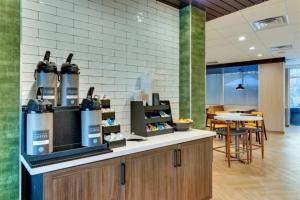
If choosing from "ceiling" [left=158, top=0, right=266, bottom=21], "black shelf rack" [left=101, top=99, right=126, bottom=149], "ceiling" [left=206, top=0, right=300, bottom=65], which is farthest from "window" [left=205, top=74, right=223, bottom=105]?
"black shelf rack" [left=101, top=99, right=126, bottom=149]

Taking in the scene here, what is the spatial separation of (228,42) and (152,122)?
406 centimetres

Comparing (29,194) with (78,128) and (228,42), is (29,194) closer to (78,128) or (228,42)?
(78,128)

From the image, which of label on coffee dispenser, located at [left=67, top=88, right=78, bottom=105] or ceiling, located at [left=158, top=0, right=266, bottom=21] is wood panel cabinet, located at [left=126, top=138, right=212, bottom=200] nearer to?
label on coffee dispenser, located at [left=67, top=88, right=78, bottom=105]

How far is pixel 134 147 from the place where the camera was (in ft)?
6.34

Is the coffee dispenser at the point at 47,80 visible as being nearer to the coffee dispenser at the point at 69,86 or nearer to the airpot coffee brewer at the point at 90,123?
the coffee dispenser at the point at 69,86

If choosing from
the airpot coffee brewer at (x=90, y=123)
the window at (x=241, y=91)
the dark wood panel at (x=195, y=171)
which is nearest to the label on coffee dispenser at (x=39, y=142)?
the airpot coffee brewer at (x=90, y=123)

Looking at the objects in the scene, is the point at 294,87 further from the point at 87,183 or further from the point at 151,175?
the point at 87,183

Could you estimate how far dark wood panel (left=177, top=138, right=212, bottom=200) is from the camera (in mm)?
2344

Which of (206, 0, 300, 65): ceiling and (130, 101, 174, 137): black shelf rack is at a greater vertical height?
(206, 0, 300, 65): ceiling

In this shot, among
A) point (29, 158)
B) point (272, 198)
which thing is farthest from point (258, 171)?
point (29, 158)

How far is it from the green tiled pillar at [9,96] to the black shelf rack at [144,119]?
116cm

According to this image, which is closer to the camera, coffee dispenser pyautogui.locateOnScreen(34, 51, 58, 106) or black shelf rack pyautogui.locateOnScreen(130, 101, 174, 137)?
coffee dispenser pyautogui.locateOnScreen(34, 51, 58, 106)

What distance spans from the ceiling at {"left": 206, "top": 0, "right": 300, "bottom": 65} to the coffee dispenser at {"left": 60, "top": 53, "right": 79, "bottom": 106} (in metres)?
2.86

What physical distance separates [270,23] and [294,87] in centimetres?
783
